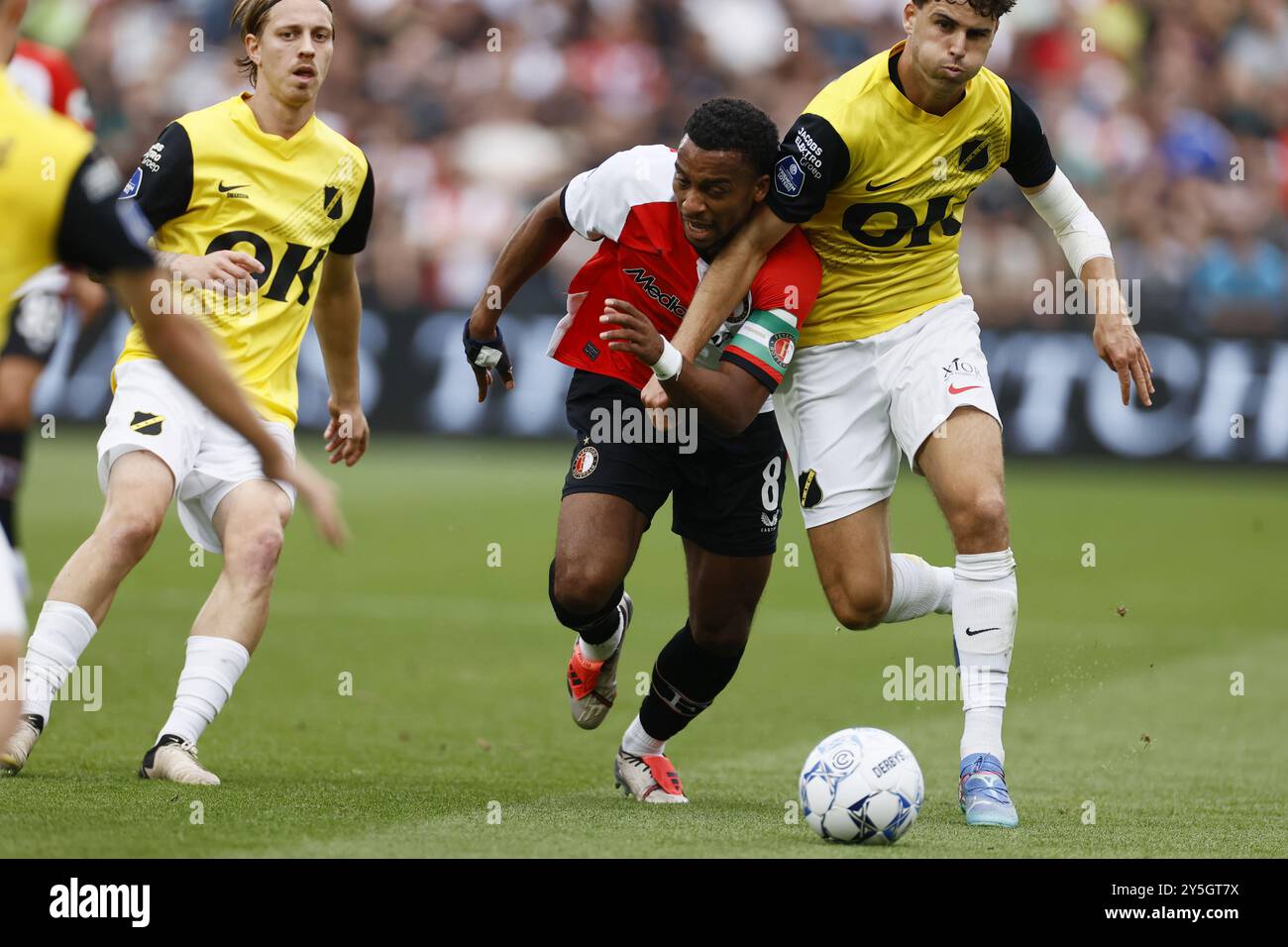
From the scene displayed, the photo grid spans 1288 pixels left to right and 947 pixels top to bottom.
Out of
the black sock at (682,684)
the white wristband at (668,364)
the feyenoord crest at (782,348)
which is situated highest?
the feyenoord crest at (782,348)

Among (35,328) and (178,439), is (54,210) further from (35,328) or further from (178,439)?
(35,328)

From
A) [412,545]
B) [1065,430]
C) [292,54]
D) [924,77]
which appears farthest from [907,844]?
[1065,430]

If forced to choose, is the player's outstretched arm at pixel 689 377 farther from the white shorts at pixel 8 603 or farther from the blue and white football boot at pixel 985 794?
the white shorts at pixel 8 603

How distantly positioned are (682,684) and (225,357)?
2.02 meters

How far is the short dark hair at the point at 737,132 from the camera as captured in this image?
5.89m

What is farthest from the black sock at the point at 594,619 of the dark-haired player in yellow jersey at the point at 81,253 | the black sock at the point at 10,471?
the dark-haired player in yellow jersey at the point at 81,253

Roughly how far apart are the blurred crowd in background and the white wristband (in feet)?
37.8

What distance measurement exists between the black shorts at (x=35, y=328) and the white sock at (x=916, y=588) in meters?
3.10

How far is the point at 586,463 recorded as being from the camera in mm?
6602

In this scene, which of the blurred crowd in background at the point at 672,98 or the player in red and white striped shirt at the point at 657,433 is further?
the blurred crowd in background at the point at 672,98

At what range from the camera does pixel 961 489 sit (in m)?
5.93

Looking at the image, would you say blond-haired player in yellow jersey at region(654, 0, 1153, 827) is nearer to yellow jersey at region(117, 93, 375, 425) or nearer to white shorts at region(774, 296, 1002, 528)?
white shorts at region(774, 296, 1002, 528)
